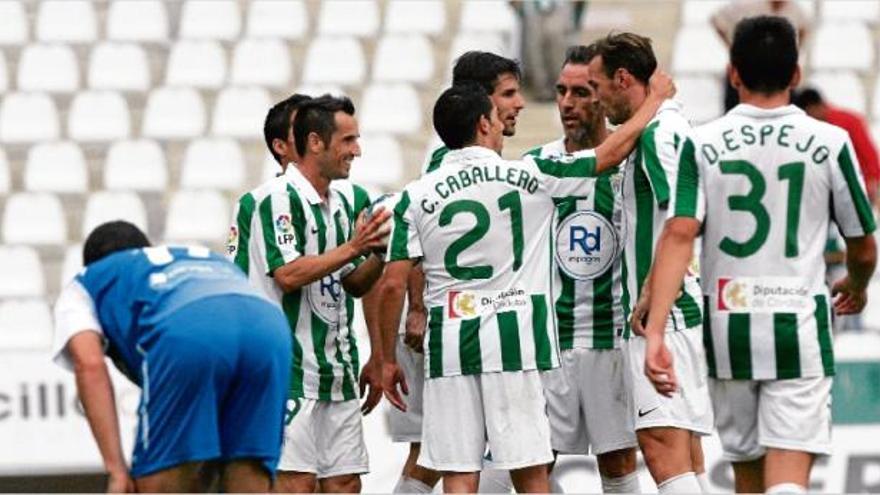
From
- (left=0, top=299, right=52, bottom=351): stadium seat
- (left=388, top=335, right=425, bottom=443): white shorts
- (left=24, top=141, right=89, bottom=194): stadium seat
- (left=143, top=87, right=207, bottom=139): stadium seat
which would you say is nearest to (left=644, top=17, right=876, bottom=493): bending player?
(left=388, top=335, right=425, bottom=443): white shorts

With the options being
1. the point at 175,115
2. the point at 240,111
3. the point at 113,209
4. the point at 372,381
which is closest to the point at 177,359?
the point at 372,381

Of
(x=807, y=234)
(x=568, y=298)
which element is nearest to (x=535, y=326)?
(x=568, y=298)

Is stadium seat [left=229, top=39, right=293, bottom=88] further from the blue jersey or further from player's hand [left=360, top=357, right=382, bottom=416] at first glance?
the blue jersey

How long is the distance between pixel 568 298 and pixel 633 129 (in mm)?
957

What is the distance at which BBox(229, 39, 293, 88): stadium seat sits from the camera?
15461mm

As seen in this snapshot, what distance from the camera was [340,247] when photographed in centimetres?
838

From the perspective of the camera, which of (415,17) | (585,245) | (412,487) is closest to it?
(585,245)

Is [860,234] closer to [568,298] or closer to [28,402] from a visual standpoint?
[568,298]

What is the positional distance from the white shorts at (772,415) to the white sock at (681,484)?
586mm

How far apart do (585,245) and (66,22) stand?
330 inches

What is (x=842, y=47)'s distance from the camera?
1530 centimetres

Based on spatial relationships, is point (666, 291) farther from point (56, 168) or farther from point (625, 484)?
point (56, 168)

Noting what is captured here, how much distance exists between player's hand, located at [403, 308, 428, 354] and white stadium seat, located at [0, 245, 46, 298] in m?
5.17

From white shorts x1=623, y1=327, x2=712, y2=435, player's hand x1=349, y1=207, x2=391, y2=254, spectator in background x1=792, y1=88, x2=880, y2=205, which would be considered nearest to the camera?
white shorts x1=623, y1=327, x2=712, y2=435
